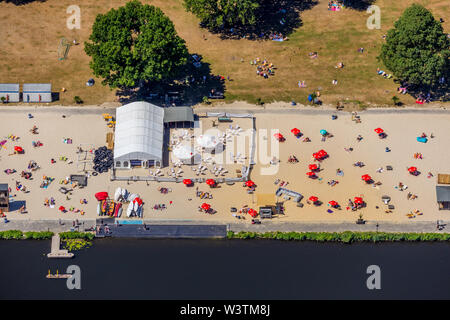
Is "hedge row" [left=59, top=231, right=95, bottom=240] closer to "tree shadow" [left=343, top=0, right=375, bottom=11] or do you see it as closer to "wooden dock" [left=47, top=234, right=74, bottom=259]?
"wooden dock" [left=47, top=234, right=74, bottom=259]

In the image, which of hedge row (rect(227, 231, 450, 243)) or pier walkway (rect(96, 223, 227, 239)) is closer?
hedge row (rect(227, 231, 450, 243))

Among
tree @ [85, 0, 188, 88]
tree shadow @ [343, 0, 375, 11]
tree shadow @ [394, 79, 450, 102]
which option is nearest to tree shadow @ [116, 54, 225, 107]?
tree @ [85, 0, 188, 88]

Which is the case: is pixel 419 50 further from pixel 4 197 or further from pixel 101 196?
pixel 4 197

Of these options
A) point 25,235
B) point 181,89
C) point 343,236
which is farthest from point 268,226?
point 25,235

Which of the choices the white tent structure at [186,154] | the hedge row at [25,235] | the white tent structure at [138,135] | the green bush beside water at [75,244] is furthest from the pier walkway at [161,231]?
the white tent structure at [186,154]

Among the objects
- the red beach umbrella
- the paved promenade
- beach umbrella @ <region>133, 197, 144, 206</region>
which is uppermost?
the red beach umbrella

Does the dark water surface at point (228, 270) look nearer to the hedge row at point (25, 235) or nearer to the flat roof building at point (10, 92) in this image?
the hedge row at point (25, 235)

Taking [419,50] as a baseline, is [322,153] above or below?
below

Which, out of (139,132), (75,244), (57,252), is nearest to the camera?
(57,252)
